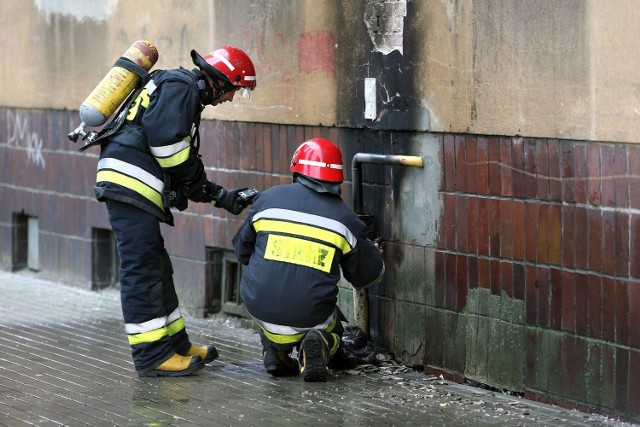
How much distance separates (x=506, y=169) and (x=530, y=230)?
1.22 ft

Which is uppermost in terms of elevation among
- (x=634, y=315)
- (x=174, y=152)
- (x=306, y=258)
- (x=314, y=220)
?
(x=174, y=152)

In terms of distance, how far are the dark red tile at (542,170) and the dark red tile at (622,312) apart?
67 centimetres

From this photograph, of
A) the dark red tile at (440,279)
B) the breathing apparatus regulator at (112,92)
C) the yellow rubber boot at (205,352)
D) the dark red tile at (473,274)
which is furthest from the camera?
the yellow rubber boot at (205,352)

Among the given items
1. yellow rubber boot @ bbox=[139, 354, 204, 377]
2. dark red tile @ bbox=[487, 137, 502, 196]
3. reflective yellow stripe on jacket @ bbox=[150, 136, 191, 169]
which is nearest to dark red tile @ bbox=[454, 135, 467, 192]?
dark red tile @ bbox=[487, 137, 502, 196]

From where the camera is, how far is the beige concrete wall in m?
6.43

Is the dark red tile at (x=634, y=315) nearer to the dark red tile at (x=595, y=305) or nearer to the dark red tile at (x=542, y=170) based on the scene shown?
the dark red tile at (x=595, y=305)

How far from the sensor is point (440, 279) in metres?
7.52

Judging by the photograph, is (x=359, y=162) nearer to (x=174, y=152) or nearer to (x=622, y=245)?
(x=174, y=152)

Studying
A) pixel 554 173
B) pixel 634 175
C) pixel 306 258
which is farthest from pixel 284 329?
pixel 634 175

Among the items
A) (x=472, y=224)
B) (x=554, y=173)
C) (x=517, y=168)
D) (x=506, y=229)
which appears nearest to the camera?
(x=554, y=173)

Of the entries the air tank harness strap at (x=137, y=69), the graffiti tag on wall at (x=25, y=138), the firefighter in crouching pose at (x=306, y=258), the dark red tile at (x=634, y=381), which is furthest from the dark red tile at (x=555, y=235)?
the graffiti tag on wall at (x=25, y=138)

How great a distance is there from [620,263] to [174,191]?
2.71 m

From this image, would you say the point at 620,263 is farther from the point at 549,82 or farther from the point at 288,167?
the point at 288,167

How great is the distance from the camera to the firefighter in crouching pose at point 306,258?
284 inches
